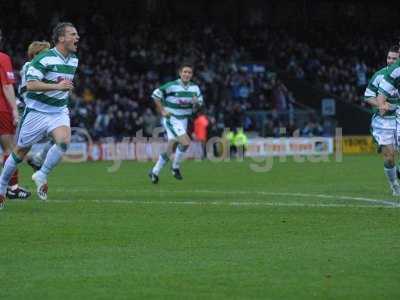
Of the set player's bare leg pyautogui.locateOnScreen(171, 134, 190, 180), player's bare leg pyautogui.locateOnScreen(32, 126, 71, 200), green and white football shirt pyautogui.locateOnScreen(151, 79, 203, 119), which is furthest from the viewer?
green and white football shirt pyautogui.locateOnScreen(151, 79, 203, 119)

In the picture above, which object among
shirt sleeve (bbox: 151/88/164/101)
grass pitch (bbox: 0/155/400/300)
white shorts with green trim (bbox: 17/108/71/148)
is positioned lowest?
grass pitch (bbox: 0/155/400/300)

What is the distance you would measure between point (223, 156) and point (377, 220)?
2666 cm

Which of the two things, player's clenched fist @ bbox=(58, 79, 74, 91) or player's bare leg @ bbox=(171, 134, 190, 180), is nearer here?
player's clenched fist @ bbox=(58, 79, 74, 91)

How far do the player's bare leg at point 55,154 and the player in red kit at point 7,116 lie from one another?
0.80 m

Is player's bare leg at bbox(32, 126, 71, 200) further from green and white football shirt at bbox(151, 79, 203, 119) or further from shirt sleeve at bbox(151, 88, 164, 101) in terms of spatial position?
green and white football shirt at bbox(151, 79, 203, 119)

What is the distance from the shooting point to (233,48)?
4688 cm

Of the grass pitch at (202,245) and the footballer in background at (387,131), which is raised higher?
the footballer in background at (387,131)

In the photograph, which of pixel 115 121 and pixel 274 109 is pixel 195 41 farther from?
pixel 115 121

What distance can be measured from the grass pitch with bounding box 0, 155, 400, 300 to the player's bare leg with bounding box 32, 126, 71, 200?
0.30 m

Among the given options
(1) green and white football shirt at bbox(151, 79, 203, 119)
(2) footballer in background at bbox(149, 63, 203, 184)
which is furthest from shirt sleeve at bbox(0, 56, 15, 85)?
(1) green and white football shirt at bbox(151, 79, 203, 119)

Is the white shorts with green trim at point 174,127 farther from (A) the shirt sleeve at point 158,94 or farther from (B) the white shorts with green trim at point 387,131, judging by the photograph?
(B) the white shorts with green trim at point 387,131

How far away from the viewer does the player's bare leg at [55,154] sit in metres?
13.6

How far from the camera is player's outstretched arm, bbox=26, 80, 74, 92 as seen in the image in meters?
13.0

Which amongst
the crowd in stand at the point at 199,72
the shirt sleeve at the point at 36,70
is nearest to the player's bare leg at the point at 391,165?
the shirt sleeve at the point at 36,70
